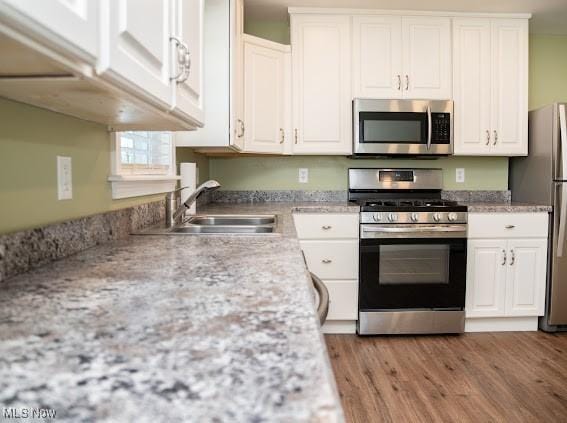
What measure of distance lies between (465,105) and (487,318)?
1.51m

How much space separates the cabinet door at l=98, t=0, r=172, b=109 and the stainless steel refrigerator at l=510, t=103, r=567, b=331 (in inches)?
111

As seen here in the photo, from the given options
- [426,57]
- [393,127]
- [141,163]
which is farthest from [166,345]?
[426,57]

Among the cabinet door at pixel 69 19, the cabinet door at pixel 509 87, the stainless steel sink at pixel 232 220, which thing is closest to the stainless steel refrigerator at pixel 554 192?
the cabinet door at pixel 509 87

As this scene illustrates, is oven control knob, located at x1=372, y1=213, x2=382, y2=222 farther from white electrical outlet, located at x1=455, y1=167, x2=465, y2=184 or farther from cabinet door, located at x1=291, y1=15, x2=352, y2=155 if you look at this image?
white electrical outlet, located at x1=455, y1=167, x2=465, y2=184

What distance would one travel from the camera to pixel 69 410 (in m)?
0.41

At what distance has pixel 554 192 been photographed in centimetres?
303

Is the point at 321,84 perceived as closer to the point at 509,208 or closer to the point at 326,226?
the point at 326,226

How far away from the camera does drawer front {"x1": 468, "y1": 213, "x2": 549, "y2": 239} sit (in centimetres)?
302

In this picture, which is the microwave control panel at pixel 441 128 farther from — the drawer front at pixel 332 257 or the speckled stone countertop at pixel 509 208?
the drawer front at pixel 332 257

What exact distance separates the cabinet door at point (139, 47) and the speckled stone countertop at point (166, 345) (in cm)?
38

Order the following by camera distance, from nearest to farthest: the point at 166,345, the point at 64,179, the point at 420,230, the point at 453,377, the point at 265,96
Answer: the point at 166,345 < the point at 64,179 < the point at 453,377 < the point at 420,230 < the point at 265,96

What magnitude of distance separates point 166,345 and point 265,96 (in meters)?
2.75

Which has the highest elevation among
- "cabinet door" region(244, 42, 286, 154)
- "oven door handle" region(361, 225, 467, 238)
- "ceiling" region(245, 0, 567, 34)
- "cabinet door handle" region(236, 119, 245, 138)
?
"ceiling" region(245, 0, 567, 34)

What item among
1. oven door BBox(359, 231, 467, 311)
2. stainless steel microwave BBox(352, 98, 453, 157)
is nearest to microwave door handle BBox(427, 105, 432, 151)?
stainless steel microwave BBox(352, 98, 453, 157)
